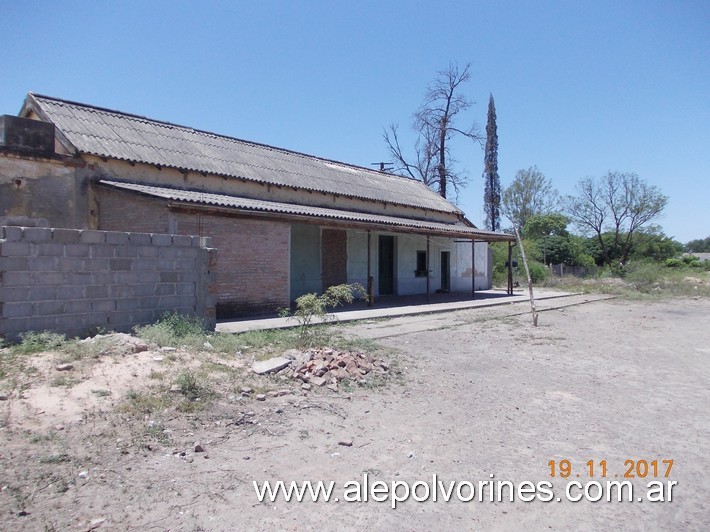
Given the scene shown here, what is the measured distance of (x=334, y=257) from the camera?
17.7 m

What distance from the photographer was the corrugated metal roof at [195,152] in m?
13.4

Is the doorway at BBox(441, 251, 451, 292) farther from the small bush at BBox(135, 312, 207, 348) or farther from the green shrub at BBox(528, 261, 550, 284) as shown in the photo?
the small bush at BBox(135, 312, 207, 348)

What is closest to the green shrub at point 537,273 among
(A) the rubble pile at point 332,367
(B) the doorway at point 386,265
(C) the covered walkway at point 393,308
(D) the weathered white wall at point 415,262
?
(D) the weathered white wall at point 415,262

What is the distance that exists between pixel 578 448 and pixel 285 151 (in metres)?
18.2

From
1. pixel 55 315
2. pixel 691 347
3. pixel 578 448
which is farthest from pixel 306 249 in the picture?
pixel 578 448

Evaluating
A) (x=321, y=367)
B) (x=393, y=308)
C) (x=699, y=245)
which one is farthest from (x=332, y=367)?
(x=699, y=245)

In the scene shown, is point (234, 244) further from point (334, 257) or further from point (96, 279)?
point (334, 257)

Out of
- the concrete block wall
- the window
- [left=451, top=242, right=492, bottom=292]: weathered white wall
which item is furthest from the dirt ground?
[left=451, top=242, right=492, bottom=292]: weathered white wall

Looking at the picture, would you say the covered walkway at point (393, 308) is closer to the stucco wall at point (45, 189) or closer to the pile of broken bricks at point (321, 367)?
the pile of broken bricks at point (321, 367)

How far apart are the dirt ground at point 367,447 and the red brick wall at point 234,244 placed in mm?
5557

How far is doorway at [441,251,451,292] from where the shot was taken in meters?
23.8

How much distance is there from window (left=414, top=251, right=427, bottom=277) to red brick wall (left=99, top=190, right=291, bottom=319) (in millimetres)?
9455

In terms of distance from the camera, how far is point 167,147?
15227mm

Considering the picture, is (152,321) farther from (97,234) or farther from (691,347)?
(691,347)
